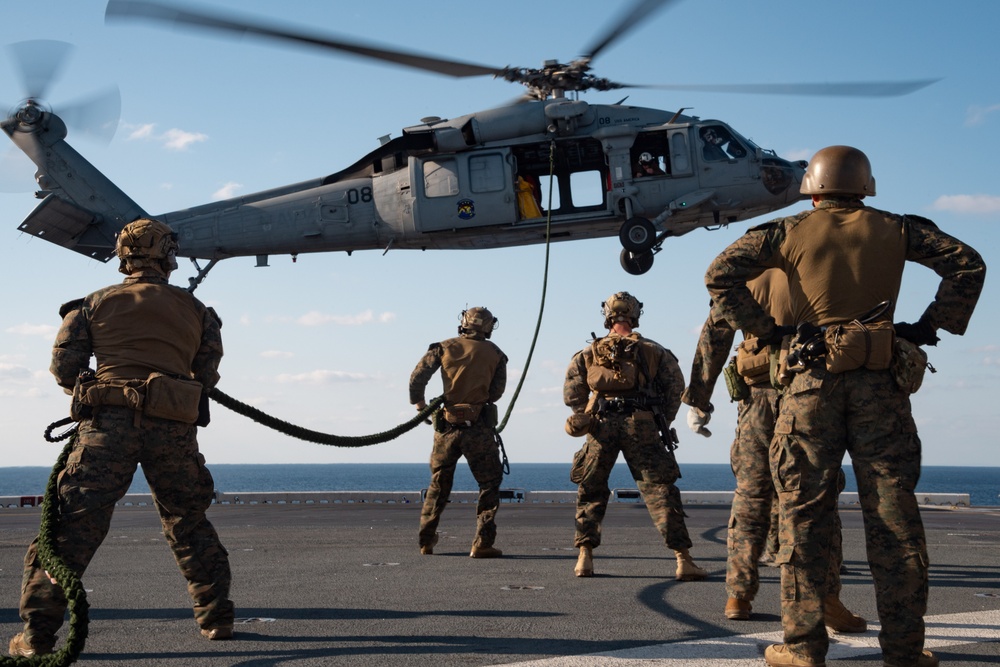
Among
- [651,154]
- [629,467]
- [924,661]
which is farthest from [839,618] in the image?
[651,154]

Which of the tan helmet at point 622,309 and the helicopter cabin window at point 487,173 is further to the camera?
the helicopter cabin window at point 487,173

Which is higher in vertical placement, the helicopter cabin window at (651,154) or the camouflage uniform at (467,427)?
the helicopter cabin window at (651,154)

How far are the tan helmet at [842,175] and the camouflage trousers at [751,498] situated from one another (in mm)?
1239

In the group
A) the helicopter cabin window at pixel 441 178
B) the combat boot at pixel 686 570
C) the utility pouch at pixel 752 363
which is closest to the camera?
the utility pouch at pixel 752 363

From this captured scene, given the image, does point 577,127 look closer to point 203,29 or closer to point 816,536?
point 203,29

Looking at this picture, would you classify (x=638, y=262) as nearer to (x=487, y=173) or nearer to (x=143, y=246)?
(x=487, y=173)

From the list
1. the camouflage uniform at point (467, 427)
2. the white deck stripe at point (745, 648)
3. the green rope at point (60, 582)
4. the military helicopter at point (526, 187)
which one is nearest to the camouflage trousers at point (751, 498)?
the white deck stripe at point (745, 648)

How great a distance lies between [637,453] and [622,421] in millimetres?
259

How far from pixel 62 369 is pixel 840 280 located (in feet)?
11.7

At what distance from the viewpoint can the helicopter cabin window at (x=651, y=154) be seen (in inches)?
625

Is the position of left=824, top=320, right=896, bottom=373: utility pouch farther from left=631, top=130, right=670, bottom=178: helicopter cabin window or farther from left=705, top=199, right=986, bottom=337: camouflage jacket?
left=631, top=130, right=670, bottom=178: helicopter cabin window

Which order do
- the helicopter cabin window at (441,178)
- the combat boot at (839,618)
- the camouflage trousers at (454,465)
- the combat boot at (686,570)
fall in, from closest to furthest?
1. the combat boot at (839,618)
2. the combat boot at (686,570)
3. the camouflage trousers at (454,465)
4. the helicopter cabin window at (441,178)

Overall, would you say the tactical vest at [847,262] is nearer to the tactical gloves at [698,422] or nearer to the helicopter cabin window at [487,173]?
the tactical gloves at [698,422]

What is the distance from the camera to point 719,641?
4.54 metres
